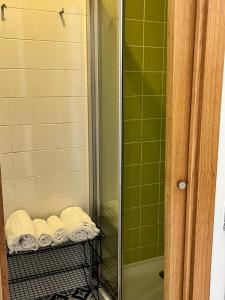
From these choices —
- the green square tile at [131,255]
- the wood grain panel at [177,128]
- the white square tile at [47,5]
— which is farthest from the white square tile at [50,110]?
the wood grain panel at [177,128]

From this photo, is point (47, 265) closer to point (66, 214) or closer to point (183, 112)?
point (66, 214)

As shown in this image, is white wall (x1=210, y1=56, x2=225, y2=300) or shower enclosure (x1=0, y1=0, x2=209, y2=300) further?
shower enclosure (x1=0, y1=0, x2=209, y2=300)

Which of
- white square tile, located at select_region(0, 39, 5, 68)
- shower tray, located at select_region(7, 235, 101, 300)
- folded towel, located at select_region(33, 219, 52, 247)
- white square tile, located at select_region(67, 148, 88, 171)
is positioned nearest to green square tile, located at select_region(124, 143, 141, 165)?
white square tile, located at select_region(67, 148, 88, 171)

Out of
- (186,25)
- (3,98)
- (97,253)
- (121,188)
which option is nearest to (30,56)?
(3,98)

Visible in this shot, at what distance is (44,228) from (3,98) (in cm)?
77

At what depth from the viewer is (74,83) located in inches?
74.4

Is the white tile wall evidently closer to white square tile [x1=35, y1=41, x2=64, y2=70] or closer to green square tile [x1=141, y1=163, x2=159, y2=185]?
white square tile [x1=35, y1=41, x2=64, y2=70]

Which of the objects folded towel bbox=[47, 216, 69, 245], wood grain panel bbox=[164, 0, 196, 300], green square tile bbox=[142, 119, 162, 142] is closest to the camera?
wood grain panel bbox=[164, 0, 196, 300]

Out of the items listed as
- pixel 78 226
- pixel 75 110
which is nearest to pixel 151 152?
pixel 75 110

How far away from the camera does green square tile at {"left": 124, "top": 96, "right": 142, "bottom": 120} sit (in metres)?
1.85

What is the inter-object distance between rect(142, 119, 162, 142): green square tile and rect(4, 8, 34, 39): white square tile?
0.86 meters

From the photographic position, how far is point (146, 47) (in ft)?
6.13

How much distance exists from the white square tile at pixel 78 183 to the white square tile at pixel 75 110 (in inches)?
13.8

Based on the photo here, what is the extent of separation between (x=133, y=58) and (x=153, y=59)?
0.47ft
